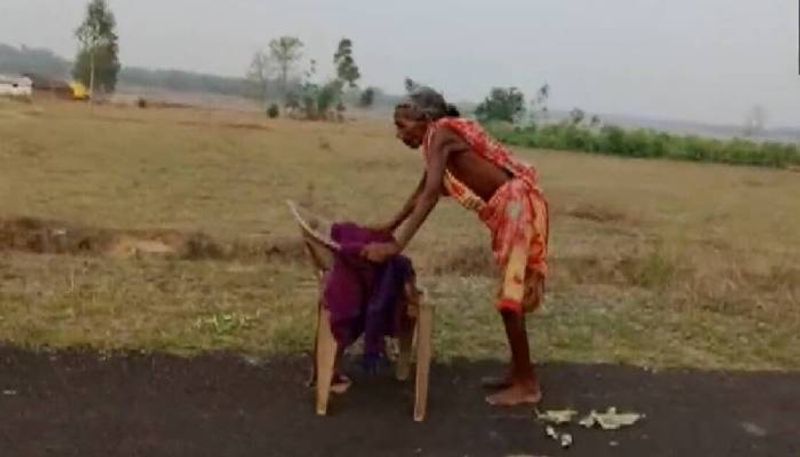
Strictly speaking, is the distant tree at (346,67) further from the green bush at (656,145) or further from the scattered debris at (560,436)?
the scattered debris at (560,436)

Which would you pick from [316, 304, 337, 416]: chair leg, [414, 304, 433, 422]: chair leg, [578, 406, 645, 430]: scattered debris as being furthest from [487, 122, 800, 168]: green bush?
[316, 304, 337, 416]: chair leg

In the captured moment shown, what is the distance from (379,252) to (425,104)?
2.05 feet

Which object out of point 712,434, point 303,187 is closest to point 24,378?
point 712,434

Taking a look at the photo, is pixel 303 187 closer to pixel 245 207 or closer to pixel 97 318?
pixel 245 207

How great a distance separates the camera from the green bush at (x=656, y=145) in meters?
40.3

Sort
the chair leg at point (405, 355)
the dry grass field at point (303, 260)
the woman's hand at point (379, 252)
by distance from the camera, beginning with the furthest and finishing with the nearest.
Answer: the dry grass field at point (303, 260)
the chair leg at point (405, 355)
the woman's hand at point (379, 252)

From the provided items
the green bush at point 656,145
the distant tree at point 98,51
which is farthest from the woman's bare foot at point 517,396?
the distant tree at point 98,51

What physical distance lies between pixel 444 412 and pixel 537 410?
1.31 feet

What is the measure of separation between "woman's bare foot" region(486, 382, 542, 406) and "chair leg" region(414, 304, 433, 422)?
38cm

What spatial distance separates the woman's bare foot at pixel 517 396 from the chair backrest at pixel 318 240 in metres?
0.90

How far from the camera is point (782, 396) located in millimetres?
5184

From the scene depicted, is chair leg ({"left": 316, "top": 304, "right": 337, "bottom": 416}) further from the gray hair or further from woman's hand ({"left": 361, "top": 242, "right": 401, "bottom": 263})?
the gray hair

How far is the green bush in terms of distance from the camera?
40.3m

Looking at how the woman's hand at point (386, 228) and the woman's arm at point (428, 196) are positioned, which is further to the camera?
the woman's hand at point (386, 228)
